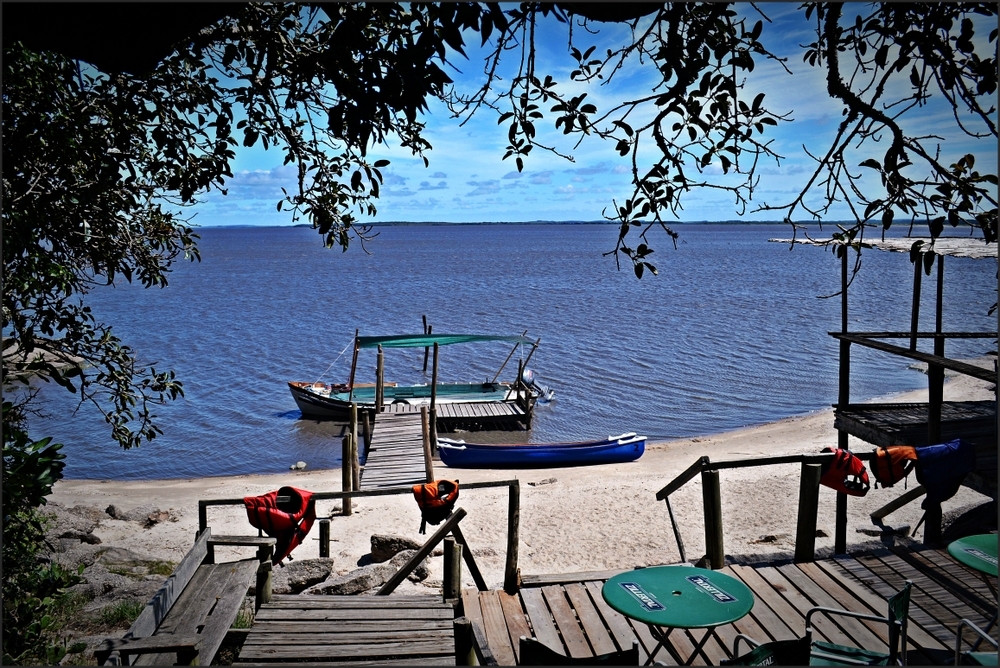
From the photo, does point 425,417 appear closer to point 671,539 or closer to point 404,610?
point 671,539

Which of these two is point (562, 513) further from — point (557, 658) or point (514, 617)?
point (557, 658)

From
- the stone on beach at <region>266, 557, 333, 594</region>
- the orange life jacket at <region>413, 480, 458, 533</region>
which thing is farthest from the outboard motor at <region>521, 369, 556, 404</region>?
the orange life jacket at <region>413, 480, 458, 533</region>

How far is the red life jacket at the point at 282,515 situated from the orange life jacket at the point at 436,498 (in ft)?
3.08

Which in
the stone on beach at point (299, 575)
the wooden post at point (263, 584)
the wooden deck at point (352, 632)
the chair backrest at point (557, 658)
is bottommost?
the stone on beach at point (299, 575)

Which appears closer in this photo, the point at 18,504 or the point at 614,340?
the point at 18,504

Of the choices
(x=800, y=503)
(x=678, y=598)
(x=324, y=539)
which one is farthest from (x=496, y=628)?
(x=324, y=539)

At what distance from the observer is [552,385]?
1045 inches

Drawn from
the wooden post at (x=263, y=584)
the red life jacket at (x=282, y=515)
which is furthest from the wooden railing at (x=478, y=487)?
the wooden post at (x=263, y=584)

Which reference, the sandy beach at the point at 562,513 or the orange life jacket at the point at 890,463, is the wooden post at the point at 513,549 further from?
the sandy beach at the point at 562,513

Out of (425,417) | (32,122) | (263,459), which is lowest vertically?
(263,459)

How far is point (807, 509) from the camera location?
20.9 feet

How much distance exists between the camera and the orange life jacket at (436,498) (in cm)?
651

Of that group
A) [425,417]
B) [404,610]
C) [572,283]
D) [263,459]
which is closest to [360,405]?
[263,459]

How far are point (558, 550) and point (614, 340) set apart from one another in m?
24.9
